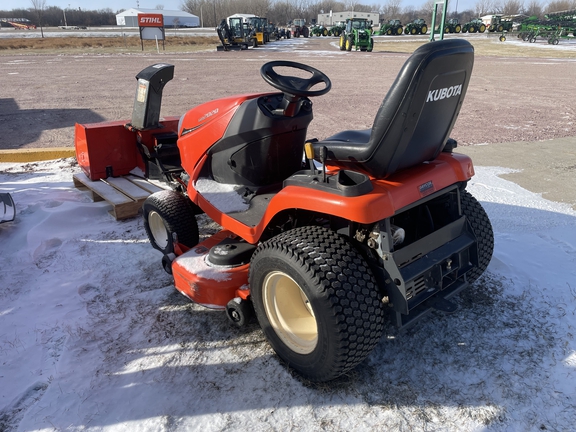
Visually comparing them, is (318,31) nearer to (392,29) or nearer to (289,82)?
(392,29)

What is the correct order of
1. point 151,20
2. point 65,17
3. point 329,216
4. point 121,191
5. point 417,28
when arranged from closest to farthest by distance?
point 329,216 → point 121,191 → point 151,20 → point 417,28 → point 65,17

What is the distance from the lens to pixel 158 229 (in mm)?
3424

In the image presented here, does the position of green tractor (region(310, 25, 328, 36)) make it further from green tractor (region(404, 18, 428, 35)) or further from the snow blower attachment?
the snow blower attachment

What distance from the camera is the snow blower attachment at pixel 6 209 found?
372 centimetres

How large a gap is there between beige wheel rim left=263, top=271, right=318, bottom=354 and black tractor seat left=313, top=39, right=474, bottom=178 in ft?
2.33

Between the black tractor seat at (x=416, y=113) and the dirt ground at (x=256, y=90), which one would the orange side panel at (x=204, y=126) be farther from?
the dirt ground at (x=256, y=90)

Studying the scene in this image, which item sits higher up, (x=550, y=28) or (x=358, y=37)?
(x=550, y=28)

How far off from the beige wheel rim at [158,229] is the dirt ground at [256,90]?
12.4 feet

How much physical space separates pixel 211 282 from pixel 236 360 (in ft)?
1.48

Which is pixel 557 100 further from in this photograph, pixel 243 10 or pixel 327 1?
pixel 327 1

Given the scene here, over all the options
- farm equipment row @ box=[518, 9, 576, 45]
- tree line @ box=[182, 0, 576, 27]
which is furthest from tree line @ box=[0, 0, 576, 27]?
farm equipment row @ box=[518, 9, 576, 45]

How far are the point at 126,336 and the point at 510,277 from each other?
246 centimetres

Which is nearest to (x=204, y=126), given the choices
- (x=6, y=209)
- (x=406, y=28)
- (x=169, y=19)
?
(x=6, y=209)

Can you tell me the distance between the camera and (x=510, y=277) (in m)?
3.02
